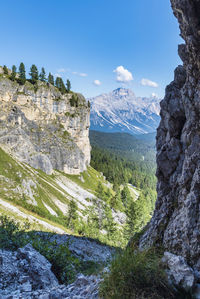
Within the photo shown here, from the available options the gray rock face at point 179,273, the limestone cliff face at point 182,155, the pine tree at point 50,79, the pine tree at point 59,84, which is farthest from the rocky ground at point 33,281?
the pine tree at point 50,79

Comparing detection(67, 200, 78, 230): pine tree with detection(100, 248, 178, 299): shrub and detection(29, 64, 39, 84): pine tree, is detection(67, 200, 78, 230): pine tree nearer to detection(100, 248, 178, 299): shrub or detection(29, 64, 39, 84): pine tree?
detection(100, 248, 178, 299): shrub

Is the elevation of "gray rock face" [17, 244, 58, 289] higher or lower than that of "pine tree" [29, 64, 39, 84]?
lower

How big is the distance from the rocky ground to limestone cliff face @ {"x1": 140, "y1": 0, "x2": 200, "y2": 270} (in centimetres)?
391

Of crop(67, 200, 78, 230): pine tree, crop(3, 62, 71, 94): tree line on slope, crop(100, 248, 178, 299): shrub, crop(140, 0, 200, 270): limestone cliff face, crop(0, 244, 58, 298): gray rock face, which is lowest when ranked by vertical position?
crop(67, 200, 78, 230): pine tree

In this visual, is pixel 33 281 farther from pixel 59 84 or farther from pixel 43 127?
pixel 59 84

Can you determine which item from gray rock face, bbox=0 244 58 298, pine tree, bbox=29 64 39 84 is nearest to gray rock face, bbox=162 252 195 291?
gray rock face, bbox=0 244 58 298

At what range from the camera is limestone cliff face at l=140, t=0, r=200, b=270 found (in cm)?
888

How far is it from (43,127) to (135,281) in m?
115

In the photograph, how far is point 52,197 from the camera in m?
77.0

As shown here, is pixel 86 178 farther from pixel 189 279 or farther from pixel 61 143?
pixel 189 279

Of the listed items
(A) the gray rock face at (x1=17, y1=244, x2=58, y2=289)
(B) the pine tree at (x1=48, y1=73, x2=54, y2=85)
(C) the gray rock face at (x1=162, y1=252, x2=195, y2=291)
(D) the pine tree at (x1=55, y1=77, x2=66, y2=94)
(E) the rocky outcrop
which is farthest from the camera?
(D) the pine tree at (x1=55, y1=77, x2=66, y2=94)

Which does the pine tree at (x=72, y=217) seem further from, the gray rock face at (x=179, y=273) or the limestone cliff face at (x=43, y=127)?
the gray rock face at (x=179, y=273)

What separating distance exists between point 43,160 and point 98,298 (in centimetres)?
10071

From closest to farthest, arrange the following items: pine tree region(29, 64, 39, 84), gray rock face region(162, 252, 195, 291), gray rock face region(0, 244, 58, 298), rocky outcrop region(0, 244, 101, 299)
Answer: gray rock face region(162, 252, 195, 291), rocky outcrop region(0, 244, 101, 299), gray rock face region(0, 244, 58, 298), pine tree region(29, 64, 39, 84)
